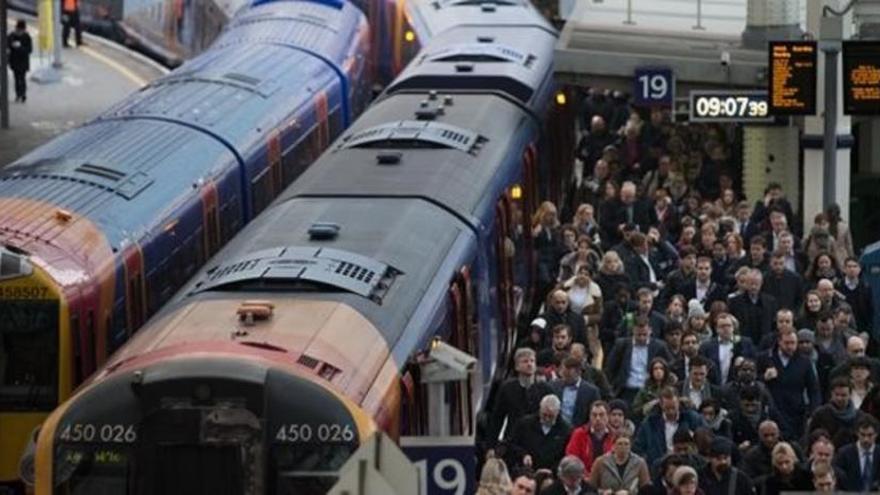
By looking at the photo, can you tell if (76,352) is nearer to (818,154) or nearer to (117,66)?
(818,154)

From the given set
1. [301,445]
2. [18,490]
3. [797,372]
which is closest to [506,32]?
[797,372]

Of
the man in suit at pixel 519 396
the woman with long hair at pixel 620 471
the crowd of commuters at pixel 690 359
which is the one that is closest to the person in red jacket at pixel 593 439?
the crowd of commuters at pixel 690 359

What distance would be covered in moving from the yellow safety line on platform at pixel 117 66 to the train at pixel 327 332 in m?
18.9

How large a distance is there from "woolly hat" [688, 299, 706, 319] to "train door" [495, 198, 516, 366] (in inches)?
68.5

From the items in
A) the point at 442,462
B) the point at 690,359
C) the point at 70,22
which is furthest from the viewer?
the point at 70,22

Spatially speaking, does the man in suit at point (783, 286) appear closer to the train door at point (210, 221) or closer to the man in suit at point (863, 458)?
the train door at point (210, 221)

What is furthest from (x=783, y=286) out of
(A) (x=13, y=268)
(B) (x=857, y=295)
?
(A) (x=13, y=268)

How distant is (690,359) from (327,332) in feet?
15.5

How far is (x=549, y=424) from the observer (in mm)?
19969

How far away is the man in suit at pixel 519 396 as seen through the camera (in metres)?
20.7

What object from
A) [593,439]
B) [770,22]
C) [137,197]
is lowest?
[593,439]

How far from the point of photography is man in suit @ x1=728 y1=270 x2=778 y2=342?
23.5 metres

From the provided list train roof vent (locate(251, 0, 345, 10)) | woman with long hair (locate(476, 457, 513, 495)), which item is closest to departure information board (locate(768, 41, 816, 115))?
woman with long hair (locate(476, 457, 513, 495))

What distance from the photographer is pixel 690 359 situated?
2108 cm
